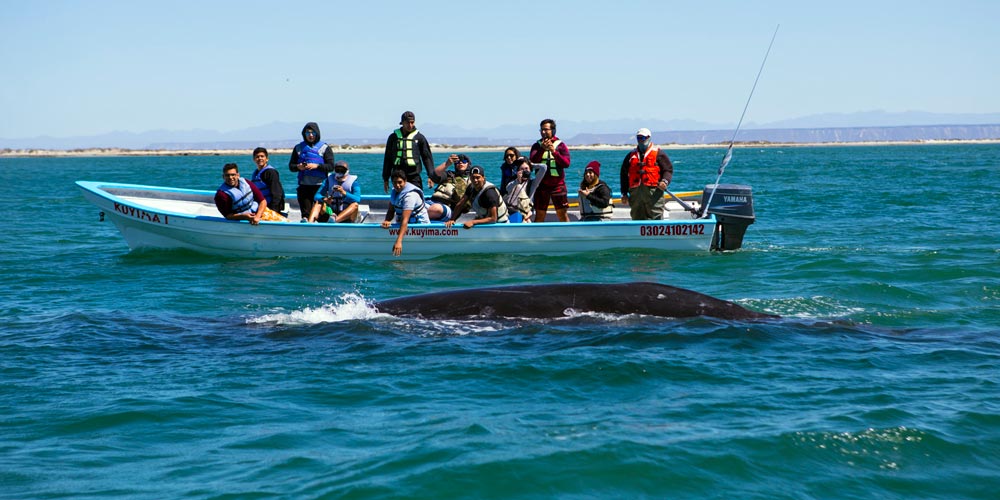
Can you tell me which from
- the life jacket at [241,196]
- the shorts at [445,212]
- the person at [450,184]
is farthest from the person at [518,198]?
the life jacket at [241,196]

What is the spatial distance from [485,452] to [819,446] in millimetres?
2274

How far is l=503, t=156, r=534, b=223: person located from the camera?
1712 cm

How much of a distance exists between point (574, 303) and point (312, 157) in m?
8.88

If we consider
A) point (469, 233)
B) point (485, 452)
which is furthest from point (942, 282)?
point (485, 452)

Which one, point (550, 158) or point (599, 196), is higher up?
point (550, 158)

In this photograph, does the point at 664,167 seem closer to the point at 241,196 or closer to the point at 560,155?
the point at 560,155

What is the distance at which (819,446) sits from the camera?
6.27m

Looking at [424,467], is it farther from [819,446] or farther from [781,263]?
[781,263]

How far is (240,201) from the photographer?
16.7m

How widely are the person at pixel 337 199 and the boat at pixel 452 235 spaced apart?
0.60 m

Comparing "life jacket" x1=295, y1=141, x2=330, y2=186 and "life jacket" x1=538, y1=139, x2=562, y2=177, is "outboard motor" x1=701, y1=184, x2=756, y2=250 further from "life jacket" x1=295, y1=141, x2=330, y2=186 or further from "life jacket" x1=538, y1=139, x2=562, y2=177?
"life jacket" x1=295, y1=141, x2=330, y2=186

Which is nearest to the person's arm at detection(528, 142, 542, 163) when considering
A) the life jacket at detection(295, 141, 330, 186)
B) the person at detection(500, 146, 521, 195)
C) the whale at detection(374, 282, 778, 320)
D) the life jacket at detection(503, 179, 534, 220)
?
the person at detection(500, 146, 521, 195)

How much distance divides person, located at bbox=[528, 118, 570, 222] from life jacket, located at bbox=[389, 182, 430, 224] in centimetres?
221

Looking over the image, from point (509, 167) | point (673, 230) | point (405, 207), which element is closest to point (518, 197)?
point (509, 167)
